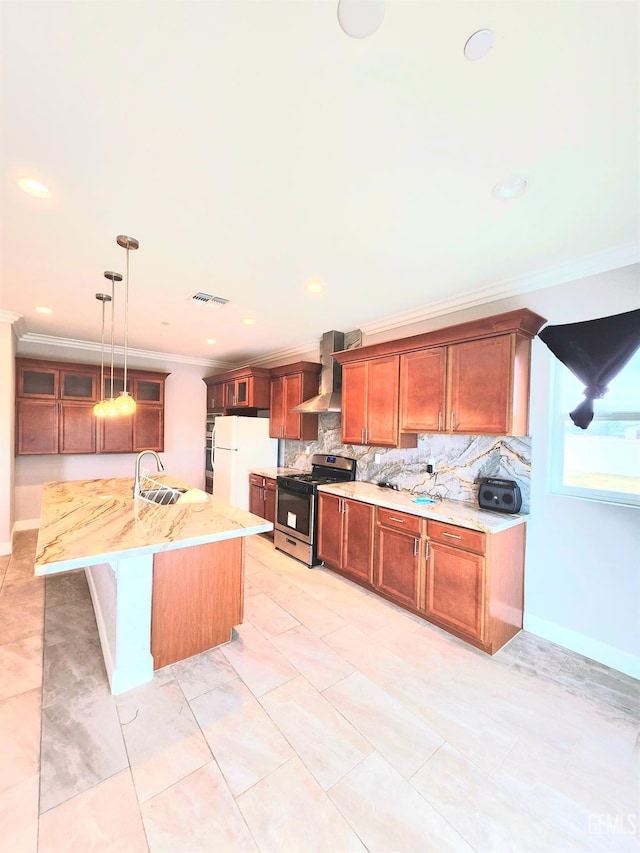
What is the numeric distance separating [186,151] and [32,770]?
2761 mm

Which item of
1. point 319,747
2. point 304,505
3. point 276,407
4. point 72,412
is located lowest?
point 319,747

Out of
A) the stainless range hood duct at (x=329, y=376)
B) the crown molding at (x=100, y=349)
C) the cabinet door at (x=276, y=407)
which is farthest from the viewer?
the cabinet door at (x=276, y=407)

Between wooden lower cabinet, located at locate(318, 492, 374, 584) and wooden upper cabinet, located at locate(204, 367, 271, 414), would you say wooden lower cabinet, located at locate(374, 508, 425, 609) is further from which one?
wooden upper cabinet, located at locate(204, 367, 271, 414)

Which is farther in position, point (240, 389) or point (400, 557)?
point (240, 389)

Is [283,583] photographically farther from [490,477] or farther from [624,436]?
[624,436]

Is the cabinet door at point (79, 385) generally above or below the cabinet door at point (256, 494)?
above

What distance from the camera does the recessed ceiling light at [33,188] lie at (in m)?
1.69

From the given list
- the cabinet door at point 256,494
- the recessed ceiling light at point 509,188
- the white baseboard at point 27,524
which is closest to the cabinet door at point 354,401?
the cabinet door at point 256,494

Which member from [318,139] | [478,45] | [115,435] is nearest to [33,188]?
[318,139]

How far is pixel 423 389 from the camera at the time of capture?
3074mm

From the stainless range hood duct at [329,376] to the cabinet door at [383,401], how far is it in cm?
67

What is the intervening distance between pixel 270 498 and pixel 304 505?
3.06 ft

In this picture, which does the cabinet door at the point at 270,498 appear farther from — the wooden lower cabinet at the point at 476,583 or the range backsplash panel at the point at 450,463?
the wooden lower cabinet at the point at 476,583

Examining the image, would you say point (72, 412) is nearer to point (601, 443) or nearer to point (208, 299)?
point (208, 299)
